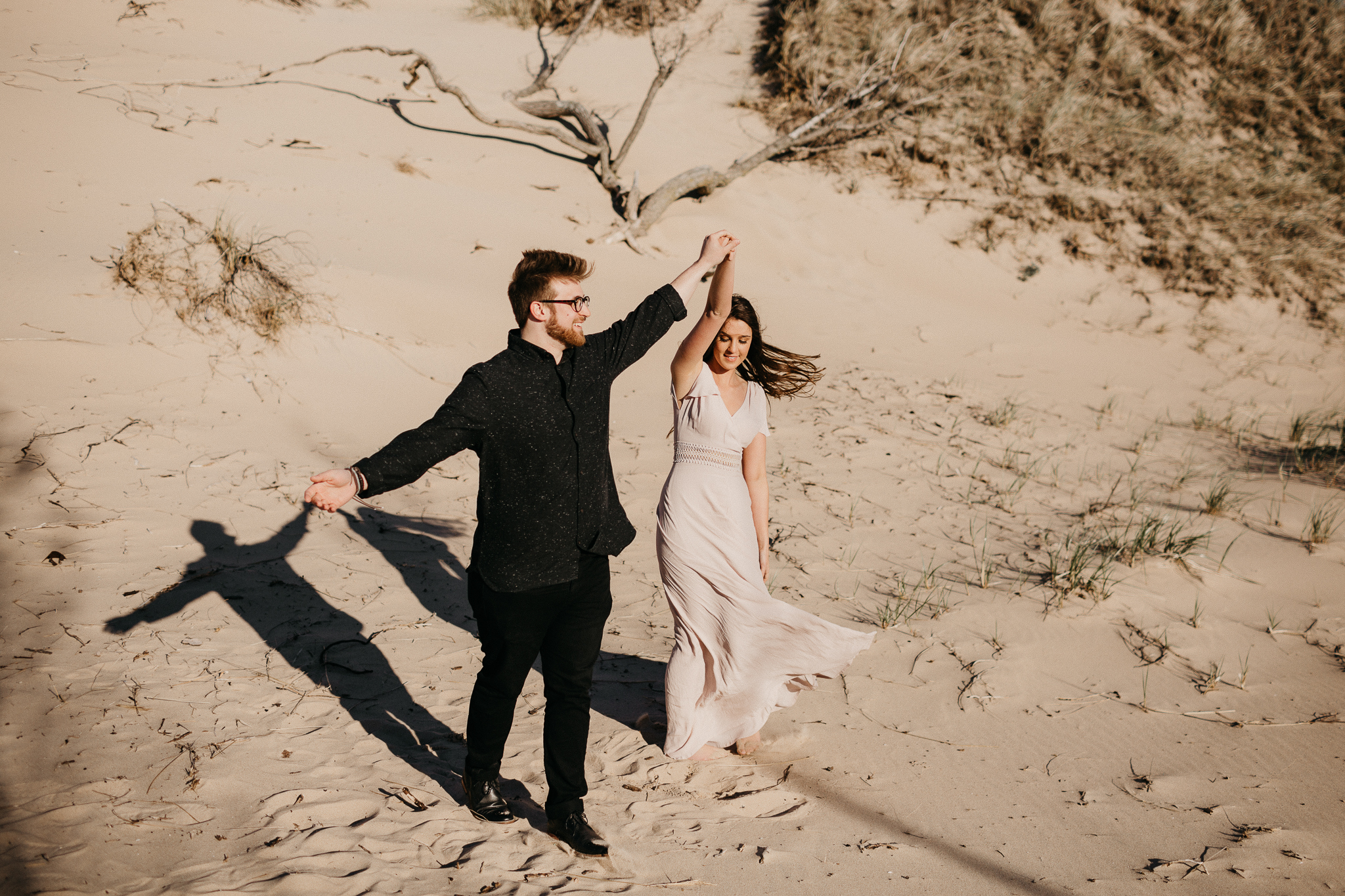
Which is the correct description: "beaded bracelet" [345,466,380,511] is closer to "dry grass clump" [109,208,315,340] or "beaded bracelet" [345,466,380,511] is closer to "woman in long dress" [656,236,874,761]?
"woman in long dress" [656,236,874,761]

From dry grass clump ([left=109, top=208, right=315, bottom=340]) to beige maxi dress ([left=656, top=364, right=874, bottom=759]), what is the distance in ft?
15.0

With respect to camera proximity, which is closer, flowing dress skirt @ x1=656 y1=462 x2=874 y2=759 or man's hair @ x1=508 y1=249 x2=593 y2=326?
man's hair @ x1=508 y1=249 x2=593 y2=326

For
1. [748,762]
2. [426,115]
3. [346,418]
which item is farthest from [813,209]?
[748,762]

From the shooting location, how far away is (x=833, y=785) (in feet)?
10.5

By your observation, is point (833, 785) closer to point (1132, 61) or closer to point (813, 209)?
point (813, 209)

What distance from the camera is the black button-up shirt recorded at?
2342mm

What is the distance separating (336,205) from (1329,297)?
12478 millimetres

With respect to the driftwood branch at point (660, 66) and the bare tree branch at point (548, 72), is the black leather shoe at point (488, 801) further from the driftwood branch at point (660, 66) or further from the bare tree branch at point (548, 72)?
the bare tree branch at point (548, 72)

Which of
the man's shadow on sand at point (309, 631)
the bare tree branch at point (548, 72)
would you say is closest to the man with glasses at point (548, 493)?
the man's shadow on sand at point (309, 631)

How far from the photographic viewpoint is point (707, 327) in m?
2.93

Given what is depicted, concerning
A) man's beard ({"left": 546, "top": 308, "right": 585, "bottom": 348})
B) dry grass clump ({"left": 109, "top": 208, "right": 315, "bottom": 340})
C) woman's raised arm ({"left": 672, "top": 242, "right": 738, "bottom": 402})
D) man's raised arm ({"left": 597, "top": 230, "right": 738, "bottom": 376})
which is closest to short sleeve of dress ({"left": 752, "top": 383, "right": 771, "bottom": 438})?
woman's raised arm ({"left": 672, "top": 242, "right": 738, "bottom": 402})

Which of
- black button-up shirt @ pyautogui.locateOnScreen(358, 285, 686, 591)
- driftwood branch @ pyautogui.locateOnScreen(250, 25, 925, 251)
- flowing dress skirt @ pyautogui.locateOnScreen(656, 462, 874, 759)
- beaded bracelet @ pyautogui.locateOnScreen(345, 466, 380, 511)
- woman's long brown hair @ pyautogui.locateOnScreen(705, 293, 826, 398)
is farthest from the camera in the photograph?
driftwood branch @ pyautogui.locateOnScreen(250, 25, 925, 251)

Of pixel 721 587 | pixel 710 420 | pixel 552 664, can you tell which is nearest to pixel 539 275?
pixel 710 420

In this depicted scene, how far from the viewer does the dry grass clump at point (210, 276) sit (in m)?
6.21
